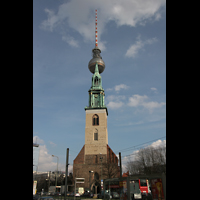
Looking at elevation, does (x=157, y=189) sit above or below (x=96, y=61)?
below

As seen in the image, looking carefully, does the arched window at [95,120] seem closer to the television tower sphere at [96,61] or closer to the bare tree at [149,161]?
the bare tree at [149,161]

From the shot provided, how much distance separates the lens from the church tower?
45.9m

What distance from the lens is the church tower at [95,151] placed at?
4591 cm

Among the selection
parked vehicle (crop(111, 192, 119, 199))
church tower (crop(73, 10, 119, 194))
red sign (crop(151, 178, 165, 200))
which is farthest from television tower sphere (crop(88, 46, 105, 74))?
red sign (crop(151, 178, 165, 200))

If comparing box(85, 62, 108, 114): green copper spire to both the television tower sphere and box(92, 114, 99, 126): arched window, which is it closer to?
box(92, 114, 99, 126): arched window

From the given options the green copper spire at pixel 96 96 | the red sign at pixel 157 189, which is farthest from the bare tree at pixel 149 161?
A: the red sign at pixel 157 189

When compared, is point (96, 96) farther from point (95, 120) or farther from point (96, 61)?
point (96, 61)

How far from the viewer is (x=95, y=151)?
49.1 m

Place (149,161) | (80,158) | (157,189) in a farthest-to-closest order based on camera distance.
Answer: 1. (80,158)
2. (149,161)
3. (157,189)

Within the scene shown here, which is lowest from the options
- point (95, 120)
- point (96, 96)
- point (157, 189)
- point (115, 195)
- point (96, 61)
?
point (115, 195)

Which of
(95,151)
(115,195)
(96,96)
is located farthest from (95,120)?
(115,195)
